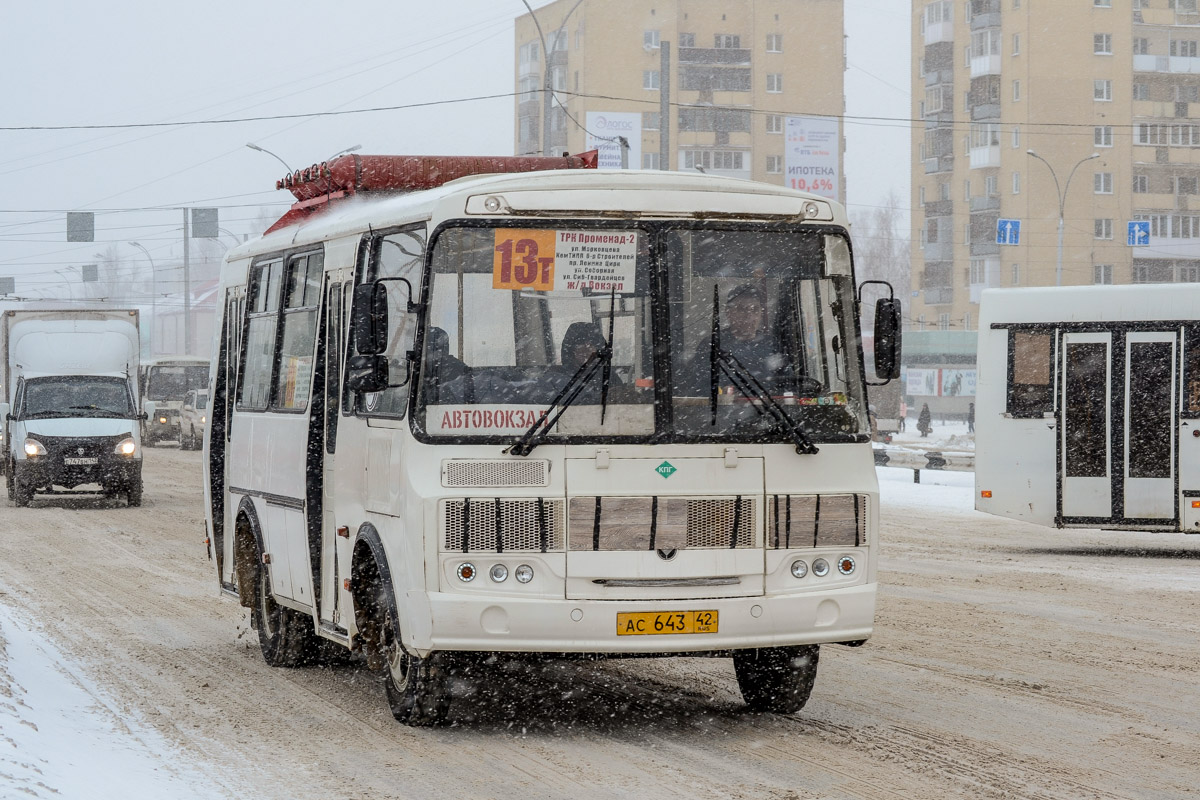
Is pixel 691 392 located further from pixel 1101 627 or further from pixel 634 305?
pixel 1101 627

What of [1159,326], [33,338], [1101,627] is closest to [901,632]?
[1101,627]

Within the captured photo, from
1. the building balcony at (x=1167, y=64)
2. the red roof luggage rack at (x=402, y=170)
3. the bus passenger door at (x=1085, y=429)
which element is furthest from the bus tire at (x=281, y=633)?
the building balcony at (x=1167, y=64)

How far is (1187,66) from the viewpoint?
88.5 metres

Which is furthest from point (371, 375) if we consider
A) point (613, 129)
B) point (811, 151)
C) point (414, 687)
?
point (811, 151)

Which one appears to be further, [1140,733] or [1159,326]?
[1159,326]

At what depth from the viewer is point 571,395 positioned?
327 inches

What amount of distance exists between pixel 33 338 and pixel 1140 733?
3063cm

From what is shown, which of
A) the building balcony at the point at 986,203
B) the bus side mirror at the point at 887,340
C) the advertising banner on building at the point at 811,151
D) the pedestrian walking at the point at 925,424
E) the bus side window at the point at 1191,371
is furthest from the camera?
the building balcony at the point at 986,203

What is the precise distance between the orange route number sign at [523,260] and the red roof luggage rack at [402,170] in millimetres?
2341

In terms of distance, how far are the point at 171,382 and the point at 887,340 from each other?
4520 centimetres

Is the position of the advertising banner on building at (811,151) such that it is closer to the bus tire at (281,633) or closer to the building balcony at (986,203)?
the building balcony at (986,203)

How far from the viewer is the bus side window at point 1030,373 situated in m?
20.4

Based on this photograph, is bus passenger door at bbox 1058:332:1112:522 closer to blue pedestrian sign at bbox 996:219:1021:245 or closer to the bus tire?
the bus tire

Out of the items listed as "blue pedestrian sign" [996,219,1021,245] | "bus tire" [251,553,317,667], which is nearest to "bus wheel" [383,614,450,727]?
"bus tire" [251,553,317,667]
